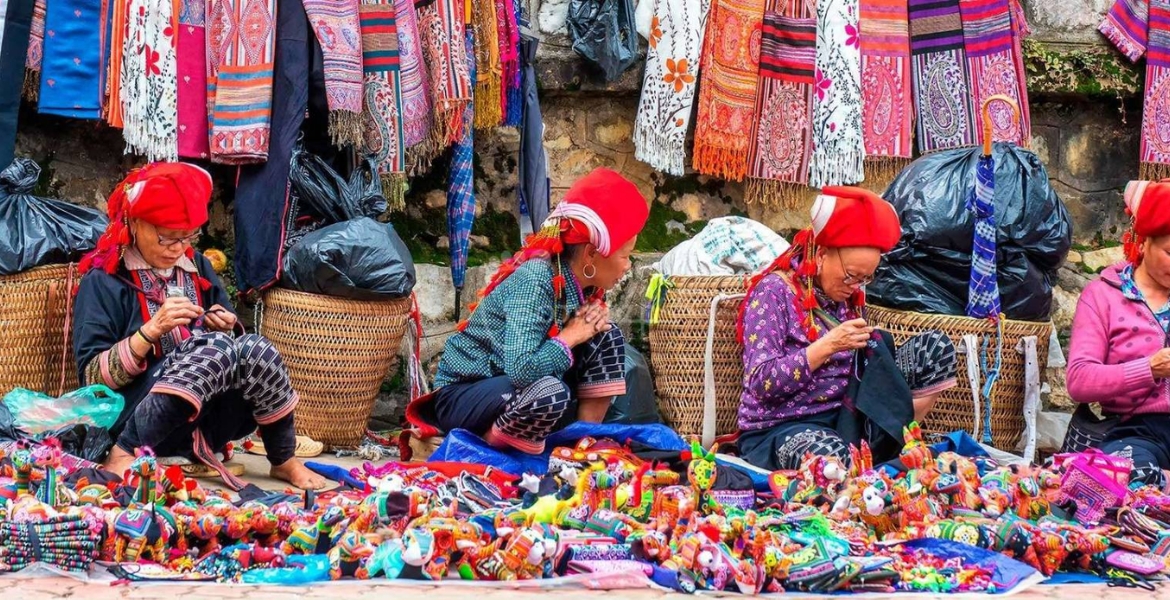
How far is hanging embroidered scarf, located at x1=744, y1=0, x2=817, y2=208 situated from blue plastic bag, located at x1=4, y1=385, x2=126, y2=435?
293cm

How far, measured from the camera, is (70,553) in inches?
132

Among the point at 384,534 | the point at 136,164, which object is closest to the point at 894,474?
the point at 384,534

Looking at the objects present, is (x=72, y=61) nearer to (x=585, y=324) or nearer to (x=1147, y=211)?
(x=585, y=324)

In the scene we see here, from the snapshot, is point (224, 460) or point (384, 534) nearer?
point (384, 534)

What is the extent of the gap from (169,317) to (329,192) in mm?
1314

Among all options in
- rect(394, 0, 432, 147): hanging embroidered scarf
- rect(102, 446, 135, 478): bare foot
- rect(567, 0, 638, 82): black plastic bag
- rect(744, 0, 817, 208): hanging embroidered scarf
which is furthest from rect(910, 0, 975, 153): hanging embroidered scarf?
rect(102, 446, 135, 478): bare foot

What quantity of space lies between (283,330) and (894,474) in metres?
2.22

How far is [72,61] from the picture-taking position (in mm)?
5301

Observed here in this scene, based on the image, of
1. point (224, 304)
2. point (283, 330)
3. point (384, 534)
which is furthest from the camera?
point (283, 330)

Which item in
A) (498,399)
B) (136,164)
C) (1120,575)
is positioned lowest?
(1120,575)

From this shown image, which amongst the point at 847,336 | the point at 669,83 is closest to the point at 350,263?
the point at 669,83

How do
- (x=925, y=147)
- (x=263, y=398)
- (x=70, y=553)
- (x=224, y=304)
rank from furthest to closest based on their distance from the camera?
(x=925, y=147) → (x=224, y=304) → (x=263, y=398) → (x=70, y=553)

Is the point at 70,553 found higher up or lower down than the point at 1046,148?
lower down

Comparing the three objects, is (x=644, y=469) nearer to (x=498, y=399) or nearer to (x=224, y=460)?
(x=498, y=399)
